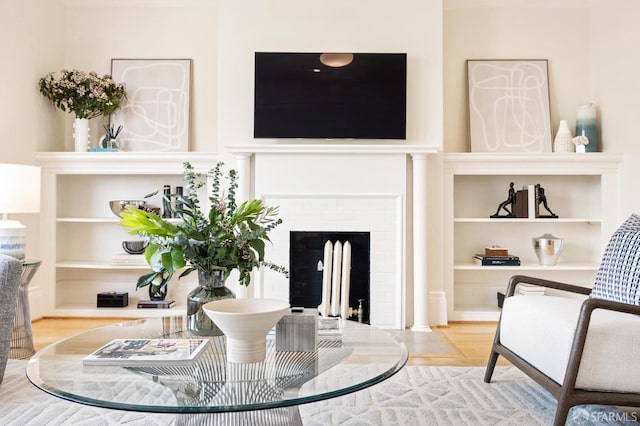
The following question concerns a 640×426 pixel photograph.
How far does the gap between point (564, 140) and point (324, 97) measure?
6.56ft

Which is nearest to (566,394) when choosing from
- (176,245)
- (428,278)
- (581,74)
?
(176,245)

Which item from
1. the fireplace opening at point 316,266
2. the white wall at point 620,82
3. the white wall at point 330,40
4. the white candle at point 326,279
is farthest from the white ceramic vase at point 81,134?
the white wall at point 620,82

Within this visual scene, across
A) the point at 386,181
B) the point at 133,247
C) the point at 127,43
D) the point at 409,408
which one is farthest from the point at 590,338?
the point at 127,43

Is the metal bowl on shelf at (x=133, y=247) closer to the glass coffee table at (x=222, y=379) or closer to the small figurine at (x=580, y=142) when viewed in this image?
the glass coffee table at (x=222, y=379)

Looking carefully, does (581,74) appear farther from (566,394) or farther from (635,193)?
(566,394)

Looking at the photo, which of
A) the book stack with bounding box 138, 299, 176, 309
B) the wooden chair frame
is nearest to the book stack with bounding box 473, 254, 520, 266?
the wooden chair frame

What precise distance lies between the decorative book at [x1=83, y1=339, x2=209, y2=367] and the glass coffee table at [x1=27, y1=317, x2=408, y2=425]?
0.03m

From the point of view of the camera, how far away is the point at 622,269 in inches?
81.9

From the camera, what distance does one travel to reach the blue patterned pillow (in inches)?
79.0

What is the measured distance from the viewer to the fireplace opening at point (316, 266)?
146 inches

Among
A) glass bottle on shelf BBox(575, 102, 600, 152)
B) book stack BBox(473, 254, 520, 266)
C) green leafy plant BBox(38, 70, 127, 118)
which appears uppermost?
green leafy plant BBox(38, 70, 127, 118)

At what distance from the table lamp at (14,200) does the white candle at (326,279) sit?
6.44 feet

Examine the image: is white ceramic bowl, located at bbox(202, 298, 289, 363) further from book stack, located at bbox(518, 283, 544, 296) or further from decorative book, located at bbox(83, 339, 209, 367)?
book stack, located at bbox(518, 283, 544, 296)

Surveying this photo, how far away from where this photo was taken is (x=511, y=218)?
12.9 feet
